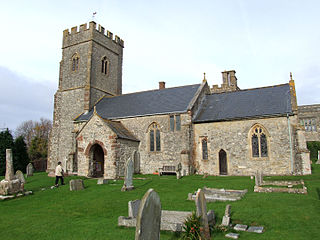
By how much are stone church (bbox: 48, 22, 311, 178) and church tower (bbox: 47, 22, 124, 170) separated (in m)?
0.14

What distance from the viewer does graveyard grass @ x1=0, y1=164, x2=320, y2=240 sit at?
24.2 feet

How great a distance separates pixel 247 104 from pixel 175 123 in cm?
684

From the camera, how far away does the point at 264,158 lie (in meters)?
20.4

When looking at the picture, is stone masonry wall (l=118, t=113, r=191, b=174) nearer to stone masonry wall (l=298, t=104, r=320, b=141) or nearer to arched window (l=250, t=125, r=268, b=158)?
arched window (l=250, t=125, r=268, b=158)

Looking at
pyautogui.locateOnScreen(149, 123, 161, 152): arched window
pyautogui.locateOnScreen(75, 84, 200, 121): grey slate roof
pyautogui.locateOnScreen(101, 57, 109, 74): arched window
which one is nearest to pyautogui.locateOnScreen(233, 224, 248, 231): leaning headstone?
pyautogui.locateOnScreen(75, 84, 200, 121): grey slate roof

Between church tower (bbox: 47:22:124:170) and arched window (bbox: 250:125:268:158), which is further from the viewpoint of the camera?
church tower (bbox: 47:22:124:170)

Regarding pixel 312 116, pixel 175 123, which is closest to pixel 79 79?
pixel 175 123

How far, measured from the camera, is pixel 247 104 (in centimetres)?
2323

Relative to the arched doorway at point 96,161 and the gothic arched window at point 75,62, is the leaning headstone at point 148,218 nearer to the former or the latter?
the arched doorway at point 96,161

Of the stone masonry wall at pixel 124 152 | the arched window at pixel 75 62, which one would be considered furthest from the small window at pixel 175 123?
the arched window at pixel 75 62

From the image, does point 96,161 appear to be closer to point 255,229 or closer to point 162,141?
point 162,141

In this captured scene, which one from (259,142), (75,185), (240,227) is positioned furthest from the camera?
(259,142)

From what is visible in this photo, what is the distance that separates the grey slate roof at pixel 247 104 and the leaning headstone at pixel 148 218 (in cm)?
1833

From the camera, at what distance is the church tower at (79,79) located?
3051 cm
